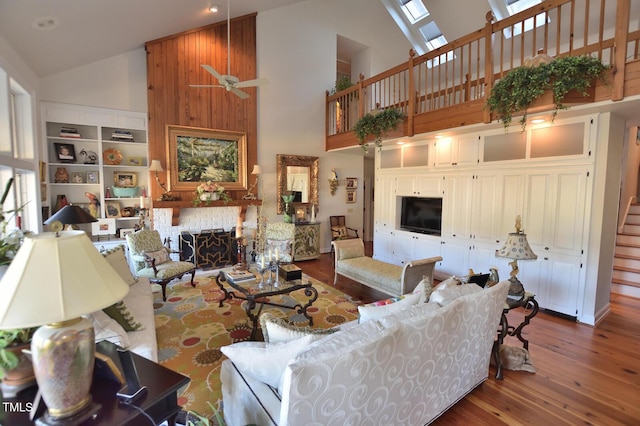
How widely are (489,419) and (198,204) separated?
16.9ft

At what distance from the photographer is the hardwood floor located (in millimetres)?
2186

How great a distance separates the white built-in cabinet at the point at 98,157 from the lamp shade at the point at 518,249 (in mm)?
5507

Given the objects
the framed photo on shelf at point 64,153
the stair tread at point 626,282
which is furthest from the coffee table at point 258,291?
the stair tread at point 626,282

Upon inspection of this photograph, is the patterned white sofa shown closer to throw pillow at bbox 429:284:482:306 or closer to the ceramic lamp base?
throw pillow at bbox 429:284:482:306

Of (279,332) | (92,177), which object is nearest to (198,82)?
(92,177)

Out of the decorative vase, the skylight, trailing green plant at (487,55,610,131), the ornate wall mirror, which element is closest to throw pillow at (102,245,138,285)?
the decorative vase

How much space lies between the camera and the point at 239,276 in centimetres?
373

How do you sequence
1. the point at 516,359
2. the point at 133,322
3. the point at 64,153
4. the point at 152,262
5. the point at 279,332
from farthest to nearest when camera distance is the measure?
the point at 64,153
the point at 152,262
the point at 516,359
the point at 133,322
the point at 279,332

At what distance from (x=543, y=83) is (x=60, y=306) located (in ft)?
14.0

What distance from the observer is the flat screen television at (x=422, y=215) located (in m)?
5.30

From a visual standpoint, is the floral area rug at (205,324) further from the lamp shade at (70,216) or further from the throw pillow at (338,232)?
the throw pillow at (338,232)

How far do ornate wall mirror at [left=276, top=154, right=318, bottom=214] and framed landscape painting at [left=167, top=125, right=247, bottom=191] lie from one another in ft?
2.71

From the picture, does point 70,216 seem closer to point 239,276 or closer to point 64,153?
point 239,276

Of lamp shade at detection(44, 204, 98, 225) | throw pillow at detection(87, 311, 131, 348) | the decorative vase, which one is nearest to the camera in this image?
throw pillow at detection(87, 311, 131, 348)
